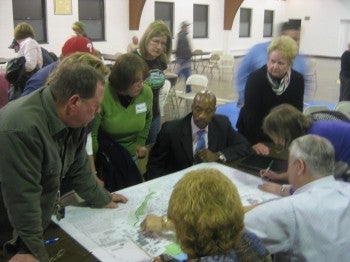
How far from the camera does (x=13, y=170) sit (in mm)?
1363

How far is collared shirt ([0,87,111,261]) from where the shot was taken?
1.35 metres

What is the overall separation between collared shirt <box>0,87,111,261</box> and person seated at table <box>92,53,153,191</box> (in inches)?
34.2

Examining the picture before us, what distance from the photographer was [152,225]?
1765mm

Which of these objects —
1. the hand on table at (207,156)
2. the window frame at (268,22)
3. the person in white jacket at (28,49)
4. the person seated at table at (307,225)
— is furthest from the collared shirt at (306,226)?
Result: the window frame at (268,22)

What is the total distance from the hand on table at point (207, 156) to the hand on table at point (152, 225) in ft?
3.07

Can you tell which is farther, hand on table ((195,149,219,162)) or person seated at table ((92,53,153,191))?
hand on table ((195,149,219,162))

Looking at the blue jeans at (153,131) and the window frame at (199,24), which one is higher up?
the window frame at (199,24)

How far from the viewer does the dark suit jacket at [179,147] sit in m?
2.67

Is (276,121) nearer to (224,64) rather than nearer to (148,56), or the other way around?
(148,56)

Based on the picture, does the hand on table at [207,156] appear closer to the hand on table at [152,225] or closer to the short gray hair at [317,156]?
the hand on table at [152,225]

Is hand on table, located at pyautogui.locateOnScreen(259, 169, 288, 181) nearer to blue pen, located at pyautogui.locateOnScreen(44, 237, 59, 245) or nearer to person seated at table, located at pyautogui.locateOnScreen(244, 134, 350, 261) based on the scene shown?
person seated at table, located at pyautogui.locateOnScreen(244, 134, 350, 261)

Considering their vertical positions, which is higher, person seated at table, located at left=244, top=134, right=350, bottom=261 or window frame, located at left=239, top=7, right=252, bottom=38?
window frame, located at left=239, top=7, right=252, bottom=38

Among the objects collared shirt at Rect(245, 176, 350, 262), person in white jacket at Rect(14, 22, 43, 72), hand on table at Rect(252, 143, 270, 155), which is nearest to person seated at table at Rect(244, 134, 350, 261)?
collared shirt at Rect(245, 176, 350, 262)

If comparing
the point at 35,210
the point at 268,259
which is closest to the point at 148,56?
the point at 35,210
